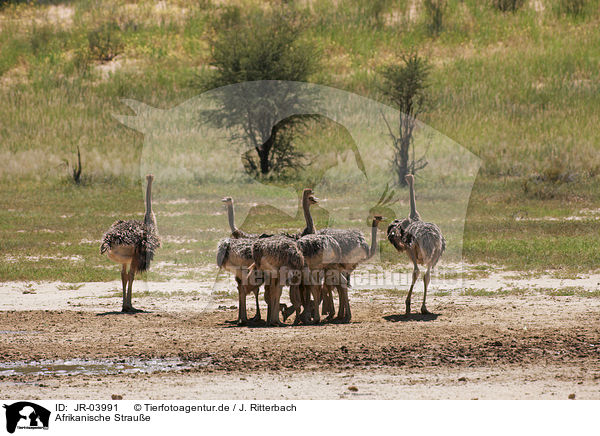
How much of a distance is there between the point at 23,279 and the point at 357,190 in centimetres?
1157

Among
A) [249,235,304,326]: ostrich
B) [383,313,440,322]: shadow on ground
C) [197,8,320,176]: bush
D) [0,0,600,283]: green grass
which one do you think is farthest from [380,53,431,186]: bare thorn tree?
[249,235,304,326]: ostrich

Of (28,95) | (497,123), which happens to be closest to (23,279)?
(497,123)

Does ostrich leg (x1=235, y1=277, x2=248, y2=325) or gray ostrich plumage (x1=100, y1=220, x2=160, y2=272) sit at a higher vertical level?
gray ostrich plumage (x1=100, y1=220, x2=160, y2=272)

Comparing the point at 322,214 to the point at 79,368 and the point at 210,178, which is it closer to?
the point at 210,178

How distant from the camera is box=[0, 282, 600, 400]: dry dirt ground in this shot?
736 centimetres

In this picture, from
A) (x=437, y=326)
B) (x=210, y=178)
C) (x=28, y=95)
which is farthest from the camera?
(x=28, y=95)

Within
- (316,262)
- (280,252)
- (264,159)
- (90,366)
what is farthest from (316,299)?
(264,159)

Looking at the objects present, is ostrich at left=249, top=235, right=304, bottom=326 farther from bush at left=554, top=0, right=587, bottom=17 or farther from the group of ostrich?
bush at left=554, top=0, right=587, bottom=17

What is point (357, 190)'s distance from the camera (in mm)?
23891

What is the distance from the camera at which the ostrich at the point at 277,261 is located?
31.8ft

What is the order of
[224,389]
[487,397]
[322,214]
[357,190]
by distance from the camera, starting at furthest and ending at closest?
[357,190], [322,214], [224,389], [487,397]

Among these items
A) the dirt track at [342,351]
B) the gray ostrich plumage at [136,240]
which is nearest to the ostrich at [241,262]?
the dirt track at [342,351]
